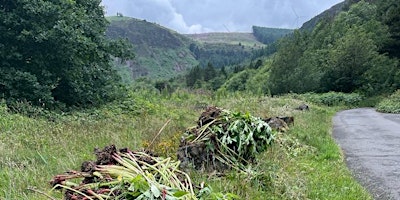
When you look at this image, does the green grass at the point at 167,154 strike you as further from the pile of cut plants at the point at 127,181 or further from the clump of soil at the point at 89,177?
the pile of cut plants at the point at 127,181

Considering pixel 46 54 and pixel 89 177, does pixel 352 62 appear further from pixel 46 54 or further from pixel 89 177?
pixel 89 177

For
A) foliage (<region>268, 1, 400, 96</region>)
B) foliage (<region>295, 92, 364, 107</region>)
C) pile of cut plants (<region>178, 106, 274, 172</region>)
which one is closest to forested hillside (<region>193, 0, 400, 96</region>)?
foliage (<region>268, 1, 400, 96</region>)

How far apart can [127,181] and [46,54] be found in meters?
14.3

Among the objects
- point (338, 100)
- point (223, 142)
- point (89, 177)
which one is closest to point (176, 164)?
point (89, 177)

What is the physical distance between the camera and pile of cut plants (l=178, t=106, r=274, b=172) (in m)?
5.70

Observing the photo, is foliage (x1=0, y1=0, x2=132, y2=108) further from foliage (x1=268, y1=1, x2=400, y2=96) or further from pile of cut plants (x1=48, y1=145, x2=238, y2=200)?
foliage (x1=268, y1=1, x2=400, y2=96)

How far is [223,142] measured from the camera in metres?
5.93

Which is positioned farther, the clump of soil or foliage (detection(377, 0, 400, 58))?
foliage (detection(377, 0, 400, 58))

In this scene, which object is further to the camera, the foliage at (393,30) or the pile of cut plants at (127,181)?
the foliage at (393,30)

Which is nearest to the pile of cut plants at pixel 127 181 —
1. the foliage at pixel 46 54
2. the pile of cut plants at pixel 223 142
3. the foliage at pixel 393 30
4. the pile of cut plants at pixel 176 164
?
the pile of cut plants at pixel 176 164

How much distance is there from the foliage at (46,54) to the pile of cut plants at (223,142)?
938cm

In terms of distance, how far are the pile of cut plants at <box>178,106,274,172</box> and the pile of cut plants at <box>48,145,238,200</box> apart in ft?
5.83

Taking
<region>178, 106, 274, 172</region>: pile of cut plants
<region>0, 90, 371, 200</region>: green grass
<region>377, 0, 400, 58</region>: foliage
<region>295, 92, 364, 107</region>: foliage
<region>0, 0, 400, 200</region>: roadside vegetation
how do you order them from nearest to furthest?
<region>0, 90, 371, 200</region>: green grass → <region>0, 0, 400, 200</region>: roadside vegetation → <region>178, 106, 274, 172</region>: pile of cut plants → <region>295, 92, 364, 107</region>: foliage → <region>377, 0, 400, 58</region>: foliage

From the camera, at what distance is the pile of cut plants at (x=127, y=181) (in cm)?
284
